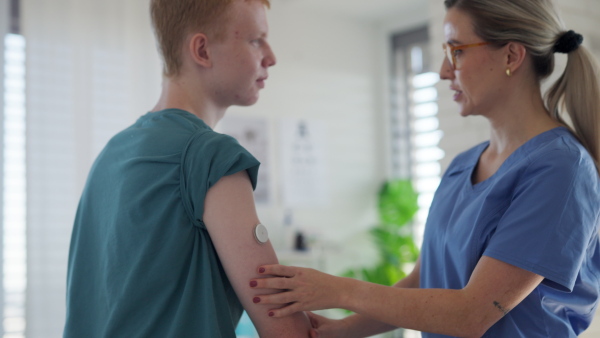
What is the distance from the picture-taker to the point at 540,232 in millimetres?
1332

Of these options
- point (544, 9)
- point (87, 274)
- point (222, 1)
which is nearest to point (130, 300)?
point (87, 274)

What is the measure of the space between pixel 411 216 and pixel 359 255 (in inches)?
Result: 25.3

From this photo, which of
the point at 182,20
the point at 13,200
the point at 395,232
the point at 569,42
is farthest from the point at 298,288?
the point at 395,232

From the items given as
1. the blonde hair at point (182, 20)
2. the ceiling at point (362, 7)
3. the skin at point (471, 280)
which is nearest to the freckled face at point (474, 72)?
the skin at point (471, 280)

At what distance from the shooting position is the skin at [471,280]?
134cm

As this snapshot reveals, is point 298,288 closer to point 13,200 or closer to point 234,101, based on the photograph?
point 234,101

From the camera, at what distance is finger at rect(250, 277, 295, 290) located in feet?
4.23

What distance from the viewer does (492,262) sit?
1357 mm

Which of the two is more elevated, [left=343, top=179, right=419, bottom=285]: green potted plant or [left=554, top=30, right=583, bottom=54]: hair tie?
[left=554, top=30, right=583, bottom=54]: hair tie

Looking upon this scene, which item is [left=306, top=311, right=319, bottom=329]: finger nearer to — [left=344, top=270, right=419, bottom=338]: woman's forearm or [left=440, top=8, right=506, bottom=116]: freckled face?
[left=344, top=270, right=419, bottom=338]: woman's forearm

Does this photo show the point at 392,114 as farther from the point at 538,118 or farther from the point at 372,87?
the point at 538,118

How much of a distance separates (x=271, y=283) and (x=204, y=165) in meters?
0.29

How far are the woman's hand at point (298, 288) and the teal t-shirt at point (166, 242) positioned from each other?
0.09 meters

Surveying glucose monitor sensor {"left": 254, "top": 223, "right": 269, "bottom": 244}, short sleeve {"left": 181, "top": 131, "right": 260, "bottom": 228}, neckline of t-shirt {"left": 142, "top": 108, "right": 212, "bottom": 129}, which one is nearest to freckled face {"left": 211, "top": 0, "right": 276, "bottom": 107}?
neckline of t-shirt {"left": 142, "top": 108, "right": 212, "bottom": 129}
